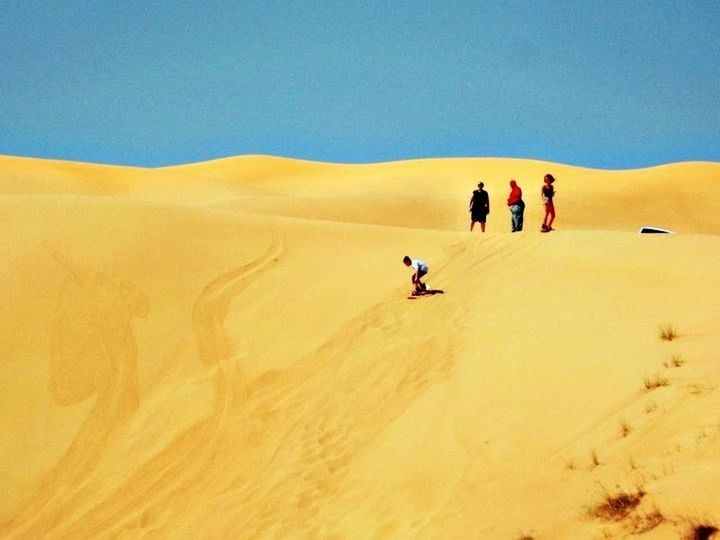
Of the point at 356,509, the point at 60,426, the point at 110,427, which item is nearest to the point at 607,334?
the point at 356,509

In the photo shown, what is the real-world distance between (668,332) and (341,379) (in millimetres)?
3754

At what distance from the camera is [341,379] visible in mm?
9344

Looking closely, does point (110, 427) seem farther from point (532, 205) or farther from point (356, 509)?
point (532, 205)

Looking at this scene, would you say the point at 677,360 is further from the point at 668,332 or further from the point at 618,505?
the point at 618,505

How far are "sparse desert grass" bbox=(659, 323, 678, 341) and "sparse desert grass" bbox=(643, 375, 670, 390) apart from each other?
1210 millimetres

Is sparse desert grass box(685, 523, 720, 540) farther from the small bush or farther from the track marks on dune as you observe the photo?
the small bush

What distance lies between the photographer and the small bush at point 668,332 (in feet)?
24.4

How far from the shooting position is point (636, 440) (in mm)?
5406

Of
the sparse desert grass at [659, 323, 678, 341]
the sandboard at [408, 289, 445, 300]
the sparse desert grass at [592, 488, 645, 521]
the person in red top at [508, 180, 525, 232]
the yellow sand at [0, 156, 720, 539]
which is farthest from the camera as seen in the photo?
the person in red top at [508, 180, 525, 232]

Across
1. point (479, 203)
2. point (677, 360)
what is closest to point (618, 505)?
point (677, 360)

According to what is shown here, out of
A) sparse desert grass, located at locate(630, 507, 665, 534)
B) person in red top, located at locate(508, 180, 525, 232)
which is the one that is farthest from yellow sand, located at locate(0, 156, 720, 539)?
person in red top, located at locate(508, 180, 525, 232)

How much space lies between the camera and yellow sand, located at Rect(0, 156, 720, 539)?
565 centimetres

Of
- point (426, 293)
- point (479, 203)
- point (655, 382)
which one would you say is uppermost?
point (479, 203)

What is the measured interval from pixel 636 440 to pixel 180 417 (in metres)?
5.46
